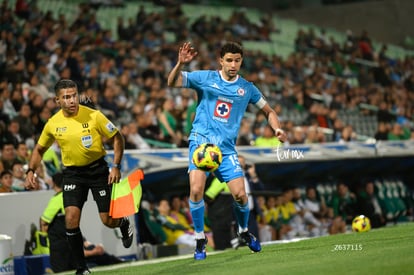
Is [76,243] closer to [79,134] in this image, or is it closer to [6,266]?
[6,266]

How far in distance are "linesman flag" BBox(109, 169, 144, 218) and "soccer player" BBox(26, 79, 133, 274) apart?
121 mm

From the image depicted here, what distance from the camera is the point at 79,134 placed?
10.3 metres

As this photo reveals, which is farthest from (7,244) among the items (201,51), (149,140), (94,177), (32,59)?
(201,51)

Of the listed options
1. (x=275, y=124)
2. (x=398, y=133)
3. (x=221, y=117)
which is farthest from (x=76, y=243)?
(x=398, y=133)

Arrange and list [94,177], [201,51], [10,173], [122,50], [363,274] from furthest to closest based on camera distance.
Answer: [201,51] < [122,50] < [10,173] < [94,177] < [363,274]

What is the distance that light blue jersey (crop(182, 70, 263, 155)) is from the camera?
34.1 feet

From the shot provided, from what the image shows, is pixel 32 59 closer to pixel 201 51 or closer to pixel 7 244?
pixel 201 51

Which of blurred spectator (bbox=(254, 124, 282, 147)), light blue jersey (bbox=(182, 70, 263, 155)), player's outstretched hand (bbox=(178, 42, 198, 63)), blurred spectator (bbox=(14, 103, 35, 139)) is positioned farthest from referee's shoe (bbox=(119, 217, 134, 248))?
blurred spectator (bbox=(254, 124, 282, 147))

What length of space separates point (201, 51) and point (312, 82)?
361 cm

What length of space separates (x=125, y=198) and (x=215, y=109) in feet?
5.31

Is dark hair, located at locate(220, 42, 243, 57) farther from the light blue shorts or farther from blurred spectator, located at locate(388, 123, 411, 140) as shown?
blurred spectator, located at locate(388, 123, 411, 140)

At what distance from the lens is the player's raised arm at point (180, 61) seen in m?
9.76

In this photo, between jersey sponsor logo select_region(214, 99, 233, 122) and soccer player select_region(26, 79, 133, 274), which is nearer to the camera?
soccer player select_region(26, 79, 133, 274)

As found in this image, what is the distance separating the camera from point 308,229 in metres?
19.6
